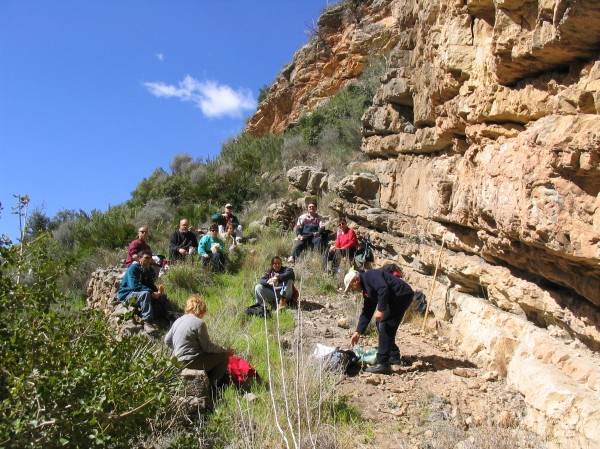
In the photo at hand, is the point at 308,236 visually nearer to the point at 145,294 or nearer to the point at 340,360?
the point at 145,294

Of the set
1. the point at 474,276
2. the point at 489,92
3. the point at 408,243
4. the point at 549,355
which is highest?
the point at 489,92

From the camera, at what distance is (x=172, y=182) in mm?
19531

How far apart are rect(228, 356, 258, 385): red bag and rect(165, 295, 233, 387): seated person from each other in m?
0.12

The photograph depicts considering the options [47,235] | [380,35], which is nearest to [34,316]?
[47,235]

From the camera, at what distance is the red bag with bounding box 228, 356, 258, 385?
5738 mm

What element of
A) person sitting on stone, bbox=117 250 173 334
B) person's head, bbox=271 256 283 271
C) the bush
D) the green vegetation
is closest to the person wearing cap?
the green vegetation

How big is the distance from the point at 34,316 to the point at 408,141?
728 cm

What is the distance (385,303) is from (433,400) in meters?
1.30

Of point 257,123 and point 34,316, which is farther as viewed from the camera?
point 257,123

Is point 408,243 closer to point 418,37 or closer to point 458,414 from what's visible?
point 418,37

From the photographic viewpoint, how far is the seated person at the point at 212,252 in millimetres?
10719

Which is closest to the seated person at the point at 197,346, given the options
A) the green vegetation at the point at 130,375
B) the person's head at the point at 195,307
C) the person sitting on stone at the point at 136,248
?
the person's head at the point at 195,307

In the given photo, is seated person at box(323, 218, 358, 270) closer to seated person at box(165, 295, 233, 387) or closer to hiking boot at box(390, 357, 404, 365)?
hiking boot at box(390, 357, 404, 365)

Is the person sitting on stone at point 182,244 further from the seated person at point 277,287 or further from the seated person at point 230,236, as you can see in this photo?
the seated person at point 277,287
